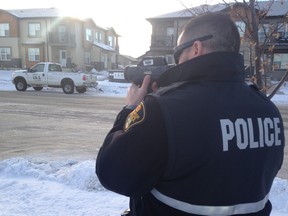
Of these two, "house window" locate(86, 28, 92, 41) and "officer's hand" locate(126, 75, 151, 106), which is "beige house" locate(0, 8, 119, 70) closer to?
"house window" locate(86, 28, 92, 41)

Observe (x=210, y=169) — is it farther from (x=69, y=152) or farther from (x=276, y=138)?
(x=69, y=152)

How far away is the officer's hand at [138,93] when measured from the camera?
1560 mm

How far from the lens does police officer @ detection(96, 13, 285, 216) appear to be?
4.00ft

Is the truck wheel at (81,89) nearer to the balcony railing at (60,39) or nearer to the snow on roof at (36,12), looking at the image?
the balcony railing at (60,39)

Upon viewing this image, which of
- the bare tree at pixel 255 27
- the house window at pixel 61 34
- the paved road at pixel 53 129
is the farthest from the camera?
the house window at pixel 61 34

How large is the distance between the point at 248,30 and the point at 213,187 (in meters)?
2.51

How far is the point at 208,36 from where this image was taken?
134 centimetres

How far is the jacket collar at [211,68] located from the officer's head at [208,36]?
0.05m

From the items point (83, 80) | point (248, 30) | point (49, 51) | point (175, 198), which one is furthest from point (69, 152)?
point (49, 51)

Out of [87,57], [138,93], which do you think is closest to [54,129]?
[138,93]

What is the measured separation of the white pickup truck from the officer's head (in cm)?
1817

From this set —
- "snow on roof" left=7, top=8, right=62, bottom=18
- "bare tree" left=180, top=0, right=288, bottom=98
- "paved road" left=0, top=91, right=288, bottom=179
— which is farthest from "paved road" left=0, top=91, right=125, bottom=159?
"snow on roof" left=7, top=8, right=62, bottom=18

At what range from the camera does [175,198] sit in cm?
127

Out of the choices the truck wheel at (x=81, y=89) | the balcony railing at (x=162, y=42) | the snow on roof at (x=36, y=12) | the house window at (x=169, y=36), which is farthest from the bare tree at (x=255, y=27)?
the snow on roof at (x=36, y=12)
